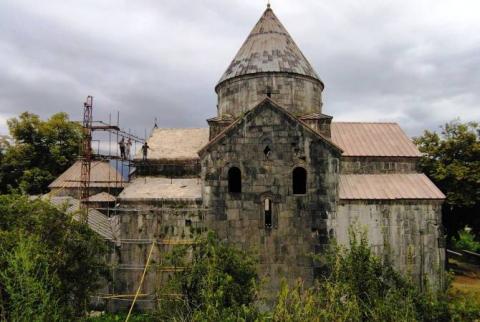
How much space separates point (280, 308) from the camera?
5.10 m

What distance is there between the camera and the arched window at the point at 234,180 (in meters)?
10.7

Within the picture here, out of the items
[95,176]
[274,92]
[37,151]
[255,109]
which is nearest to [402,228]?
[255,109]

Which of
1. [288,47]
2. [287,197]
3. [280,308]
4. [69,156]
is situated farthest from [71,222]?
[69,156]

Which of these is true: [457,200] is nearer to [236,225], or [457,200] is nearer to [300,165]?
Result: [300,165]

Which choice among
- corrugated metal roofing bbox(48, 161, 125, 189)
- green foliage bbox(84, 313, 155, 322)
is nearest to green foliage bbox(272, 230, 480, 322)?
green foliage bbox(84, 313, 155, 322)

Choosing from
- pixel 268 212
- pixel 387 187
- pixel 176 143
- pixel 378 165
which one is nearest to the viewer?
pixel 268 212

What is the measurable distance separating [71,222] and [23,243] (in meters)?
1.32

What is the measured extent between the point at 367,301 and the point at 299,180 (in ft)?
15.6

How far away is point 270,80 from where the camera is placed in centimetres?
1251

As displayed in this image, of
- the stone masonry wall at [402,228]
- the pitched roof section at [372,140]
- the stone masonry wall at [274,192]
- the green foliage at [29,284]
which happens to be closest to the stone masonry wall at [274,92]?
the pitched roof section at [372,140]

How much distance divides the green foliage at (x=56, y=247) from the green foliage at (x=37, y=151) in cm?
1870

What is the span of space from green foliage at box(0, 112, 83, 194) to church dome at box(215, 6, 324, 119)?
15845 millimetres

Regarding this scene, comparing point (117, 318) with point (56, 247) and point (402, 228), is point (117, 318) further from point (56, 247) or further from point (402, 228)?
point (402, 228)

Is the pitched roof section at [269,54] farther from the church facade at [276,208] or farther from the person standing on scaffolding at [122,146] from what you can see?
the person standing on scaffolding at [122,146]
